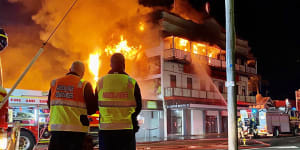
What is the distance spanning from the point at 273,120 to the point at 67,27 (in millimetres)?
18018

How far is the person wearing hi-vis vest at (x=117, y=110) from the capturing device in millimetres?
3832

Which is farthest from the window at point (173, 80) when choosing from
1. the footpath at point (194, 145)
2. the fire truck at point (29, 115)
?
the fire truck at point (29, 115)

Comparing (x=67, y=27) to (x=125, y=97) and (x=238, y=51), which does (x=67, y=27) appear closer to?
(x=125, y=97)

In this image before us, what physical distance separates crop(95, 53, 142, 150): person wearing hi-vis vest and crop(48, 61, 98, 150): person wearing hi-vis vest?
205 millimetres

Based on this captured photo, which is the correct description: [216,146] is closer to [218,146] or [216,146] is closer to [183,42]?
[218,146]

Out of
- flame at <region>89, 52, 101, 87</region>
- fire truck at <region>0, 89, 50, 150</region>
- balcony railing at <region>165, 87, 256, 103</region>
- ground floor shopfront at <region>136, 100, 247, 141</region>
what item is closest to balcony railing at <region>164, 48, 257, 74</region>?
balcony railing at <region>165, 87, 256, 103</region>

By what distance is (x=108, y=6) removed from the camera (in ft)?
83.8

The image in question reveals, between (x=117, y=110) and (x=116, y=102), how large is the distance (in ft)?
0.33

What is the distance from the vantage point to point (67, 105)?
398 centimetres

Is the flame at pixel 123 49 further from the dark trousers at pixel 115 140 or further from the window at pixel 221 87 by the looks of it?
the dark trousers at pixel 115 140

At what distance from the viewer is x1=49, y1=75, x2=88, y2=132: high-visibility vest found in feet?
12.9

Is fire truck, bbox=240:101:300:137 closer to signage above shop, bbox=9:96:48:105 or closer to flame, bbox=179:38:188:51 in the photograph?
flame, bbox=179:38:188:51

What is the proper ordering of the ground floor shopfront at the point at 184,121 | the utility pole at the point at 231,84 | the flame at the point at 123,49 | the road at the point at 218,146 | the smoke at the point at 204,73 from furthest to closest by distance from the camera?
the smoke at the point at 204,73 < the flame at the point at 123,49 < the ground floor shopfront at the point at 184,121 < the road at the point at 218,146 < the utility pole at the point at 231,84

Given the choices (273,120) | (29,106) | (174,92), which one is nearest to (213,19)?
(174,92)
